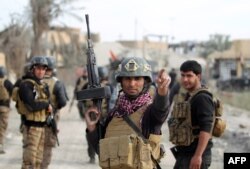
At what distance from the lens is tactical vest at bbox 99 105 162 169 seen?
3.94 m

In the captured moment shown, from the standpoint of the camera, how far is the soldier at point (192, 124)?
16.1 ft

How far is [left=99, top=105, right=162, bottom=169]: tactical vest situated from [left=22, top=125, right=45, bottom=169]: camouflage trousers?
328 centimetres

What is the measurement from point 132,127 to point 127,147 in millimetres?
170

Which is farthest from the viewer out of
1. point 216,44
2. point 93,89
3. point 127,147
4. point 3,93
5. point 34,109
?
point 216,44

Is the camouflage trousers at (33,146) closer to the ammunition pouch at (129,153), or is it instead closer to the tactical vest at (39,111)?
the tactical vest at (39,111)

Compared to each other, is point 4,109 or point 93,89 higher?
point 93,89

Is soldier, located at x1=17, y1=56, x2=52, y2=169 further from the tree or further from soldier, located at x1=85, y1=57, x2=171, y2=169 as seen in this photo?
the tree

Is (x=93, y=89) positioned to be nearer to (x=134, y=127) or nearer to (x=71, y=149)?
(x=134, y=127)

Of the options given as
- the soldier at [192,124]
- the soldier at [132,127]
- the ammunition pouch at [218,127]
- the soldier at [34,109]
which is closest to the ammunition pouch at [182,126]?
the soldier at [192,124]

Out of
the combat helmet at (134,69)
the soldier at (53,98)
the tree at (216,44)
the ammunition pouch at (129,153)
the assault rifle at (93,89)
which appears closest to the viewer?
the ammunition pouch at (129,153)

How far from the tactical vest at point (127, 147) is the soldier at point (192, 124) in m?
0.89

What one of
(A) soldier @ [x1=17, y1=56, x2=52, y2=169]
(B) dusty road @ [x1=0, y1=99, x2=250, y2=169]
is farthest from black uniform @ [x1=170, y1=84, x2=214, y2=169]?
(B) dusty road @ [x1=0, y1=99, x2=250, y2=169]

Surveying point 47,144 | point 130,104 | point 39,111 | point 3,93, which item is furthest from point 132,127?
point 3,93

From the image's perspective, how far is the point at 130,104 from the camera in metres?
4.08
